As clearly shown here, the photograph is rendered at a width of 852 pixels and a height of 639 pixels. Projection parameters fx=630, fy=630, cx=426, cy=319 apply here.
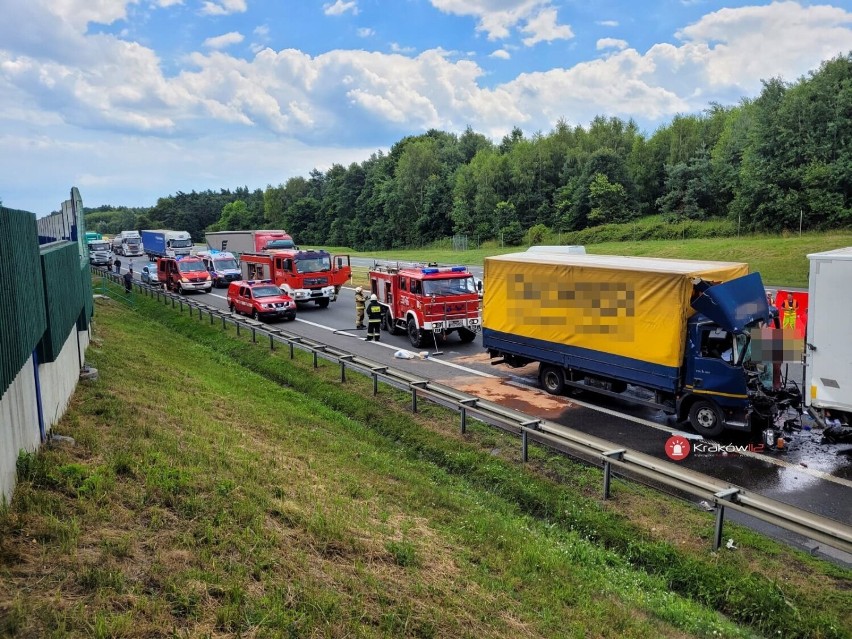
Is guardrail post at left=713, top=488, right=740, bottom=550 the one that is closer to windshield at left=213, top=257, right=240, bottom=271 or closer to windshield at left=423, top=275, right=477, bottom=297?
windshield at left=423, top=275, right=477, bottom=297

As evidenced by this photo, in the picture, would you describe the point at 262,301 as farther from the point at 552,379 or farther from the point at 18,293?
the point at 18,293

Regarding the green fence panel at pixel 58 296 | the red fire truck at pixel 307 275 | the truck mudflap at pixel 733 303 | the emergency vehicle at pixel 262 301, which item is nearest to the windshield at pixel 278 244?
the red fire truck at pixel 307 275

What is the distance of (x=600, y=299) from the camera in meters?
12.4

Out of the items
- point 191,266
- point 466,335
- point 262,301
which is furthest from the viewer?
point 191,266

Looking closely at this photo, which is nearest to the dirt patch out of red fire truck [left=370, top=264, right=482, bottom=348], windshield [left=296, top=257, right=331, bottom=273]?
red fire truck [left=370, top=264, right=482, bottom=348]

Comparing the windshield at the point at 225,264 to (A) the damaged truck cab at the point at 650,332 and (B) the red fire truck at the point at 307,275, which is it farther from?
(A) the damaged truck cab at the point at 650,332

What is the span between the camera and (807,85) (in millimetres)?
45875

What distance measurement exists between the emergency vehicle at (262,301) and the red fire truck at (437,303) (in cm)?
650

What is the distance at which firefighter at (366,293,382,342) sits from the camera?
20.1 m

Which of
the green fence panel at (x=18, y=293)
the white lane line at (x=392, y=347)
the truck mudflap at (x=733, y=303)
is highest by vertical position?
the green fence panel at (x=18, y=293)

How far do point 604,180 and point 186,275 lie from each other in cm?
4282

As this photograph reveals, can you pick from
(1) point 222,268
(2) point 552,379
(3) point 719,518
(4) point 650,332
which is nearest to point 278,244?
(1) point 222,268

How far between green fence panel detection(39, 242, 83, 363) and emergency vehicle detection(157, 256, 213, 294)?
2392 cm

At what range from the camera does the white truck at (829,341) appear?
30.9 feet
